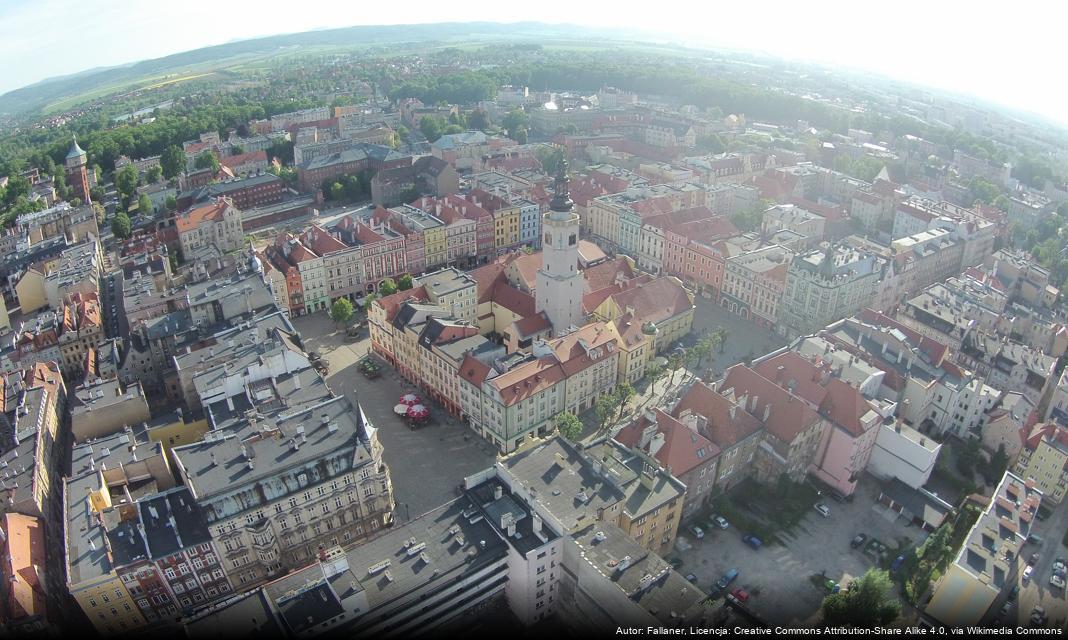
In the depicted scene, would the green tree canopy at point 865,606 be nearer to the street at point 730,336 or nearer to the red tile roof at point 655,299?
the street at point 730,336

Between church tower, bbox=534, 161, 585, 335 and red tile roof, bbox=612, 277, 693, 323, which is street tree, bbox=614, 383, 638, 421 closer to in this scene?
church tower, bbox=534, 161, 585, 335

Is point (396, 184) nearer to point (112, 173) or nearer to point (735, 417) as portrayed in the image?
point (112, 173)

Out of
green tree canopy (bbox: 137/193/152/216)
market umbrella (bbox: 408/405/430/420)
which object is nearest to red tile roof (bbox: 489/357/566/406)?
market umbrella (bbox: 408/405/430/420)

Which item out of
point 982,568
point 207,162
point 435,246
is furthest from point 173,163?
point 982,568

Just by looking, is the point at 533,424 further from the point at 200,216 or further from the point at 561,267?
the point at 200,216

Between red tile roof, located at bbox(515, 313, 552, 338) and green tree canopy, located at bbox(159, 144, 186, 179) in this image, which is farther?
green tree canopy, located at bbox(159, 144, 186, 179)

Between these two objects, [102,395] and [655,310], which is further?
[655,310]

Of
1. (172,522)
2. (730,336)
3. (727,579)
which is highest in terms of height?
(172,522)
